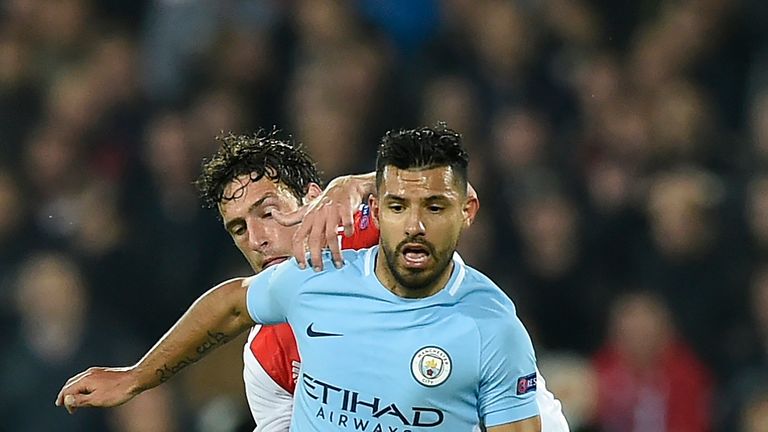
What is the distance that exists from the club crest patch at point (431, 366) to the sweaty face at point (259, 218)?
0.68 metres

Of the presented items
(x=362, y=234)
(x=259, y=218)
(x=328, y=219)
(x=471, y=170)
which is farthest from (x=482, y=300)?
(x=471, y=170)

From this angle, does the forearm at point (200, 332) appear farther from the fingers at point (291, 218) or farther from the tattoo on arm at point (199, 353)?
the fingers at point (291, 218)

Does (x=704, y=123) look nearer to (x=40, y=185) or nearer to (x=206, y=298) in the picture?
(x=40, y=185)

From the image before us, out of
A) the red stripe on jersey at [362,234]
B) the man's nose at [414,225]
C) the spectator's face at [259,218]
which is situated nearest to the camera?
the man's nose at [414,225]

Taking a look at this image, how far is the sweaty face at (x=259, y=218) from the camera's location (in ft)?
12.1

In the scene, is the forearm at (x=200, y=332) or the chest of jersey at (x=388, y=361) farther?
the forearm at (x=200, y=332)

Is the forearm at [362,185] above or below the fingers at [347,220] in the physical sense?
Result: above

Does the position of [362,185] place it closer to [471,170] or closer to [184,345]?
[184,345]

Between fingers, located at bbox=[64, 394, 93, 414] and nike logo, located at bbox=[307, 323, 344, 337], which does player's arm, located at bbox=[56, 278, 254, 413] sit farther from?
nike logo, located at bbox=[307, 323, 344, 337]

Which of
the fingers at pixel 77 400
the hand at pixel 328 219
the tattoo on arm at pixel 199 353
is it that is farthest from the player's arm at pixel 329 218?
the fingers at pixel 77 400

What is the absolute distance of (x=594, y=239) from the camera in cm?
605

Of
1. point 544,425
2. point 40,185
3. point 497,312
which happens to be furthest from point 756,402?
point 40,185

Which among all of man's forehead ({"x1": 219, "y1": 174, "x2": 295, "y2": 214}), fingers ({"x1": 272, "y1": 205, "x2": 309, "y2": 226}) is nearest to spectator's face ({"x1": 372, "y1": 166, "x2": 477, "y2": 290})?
fingers ({"x1": 272, "y1": 205, "x2": 309, "y2": 226})

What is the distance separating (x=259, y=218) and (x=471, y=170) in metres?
2.69
